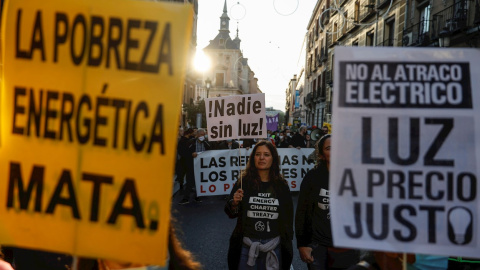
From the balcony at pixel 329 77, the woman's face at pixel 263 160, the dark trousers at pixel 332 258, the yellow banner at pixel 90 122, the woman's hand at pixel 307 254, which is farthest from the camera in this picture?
the balcony at pixel 329 77

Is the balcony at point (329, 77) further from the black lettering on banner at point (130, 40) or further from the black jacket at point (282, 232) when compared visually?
the black lettering on banner at point (130, 40)

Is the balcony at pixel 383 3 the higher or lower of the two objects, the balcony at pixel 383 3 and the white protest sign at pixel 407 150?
the higher

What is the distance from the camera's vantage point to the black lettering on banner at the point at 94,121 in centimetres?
169

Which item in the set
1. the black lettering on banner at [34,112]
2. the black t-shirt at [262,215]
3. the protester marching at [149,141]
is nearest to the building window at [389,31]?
the black t-shirt at [262,215]

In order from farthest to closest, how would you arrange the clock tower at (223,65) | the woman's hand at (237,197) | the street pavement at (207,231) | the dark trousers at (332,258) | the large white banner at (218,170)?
the clock tower at (223,65) → the large white banner at (218,170) → the street pavement at (207,231) → the woman's hand at (237,197) → the dark trousers at (332,258)

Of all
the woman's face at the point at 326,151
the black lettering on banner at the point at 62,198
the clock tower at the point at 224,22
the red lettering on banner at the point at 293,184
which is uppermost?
the clock tower at the point at 224,22

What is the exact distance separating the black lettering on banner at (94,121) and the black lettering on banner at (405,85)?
874mm

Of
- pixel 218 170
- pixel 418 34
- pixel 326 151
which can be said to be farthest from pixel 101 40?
pixel 418 34

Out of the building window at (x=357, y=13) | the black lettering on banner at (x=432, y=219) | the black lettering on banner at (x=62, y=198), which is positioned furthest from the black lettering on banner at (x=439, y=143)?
the building window at (x=357, y=13)

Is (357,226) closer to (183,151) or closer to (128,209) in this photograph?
(128,209)

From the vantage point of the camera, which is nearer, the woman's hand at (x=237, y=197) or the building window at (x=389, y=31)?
the woman's hand at (x=237, y=197)

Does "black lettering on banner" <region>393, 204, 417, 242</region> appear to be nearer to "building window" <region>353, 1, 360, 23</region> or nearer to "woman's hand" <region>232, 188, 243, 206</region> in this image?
"woman's hand" <region>232, 188, 243, 206</region>

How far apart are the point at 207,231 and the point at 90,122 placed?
536 centimetres

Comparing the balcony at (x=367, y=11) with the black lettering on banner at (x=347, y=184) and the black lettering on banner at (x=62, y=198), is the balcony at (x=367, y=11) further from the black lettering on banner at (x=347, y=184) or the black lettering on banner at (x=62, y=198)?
the black lettering on banner at (x=62, y=198)
